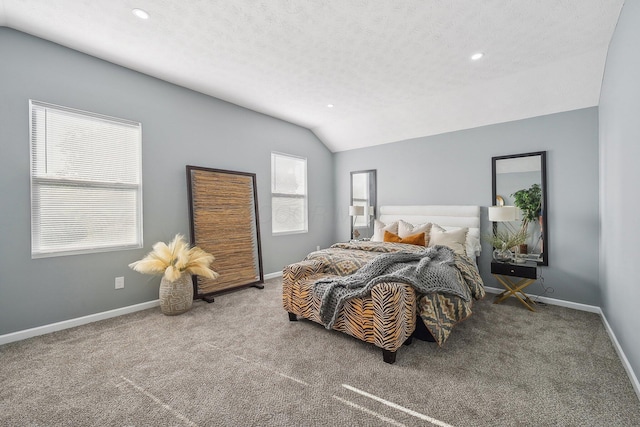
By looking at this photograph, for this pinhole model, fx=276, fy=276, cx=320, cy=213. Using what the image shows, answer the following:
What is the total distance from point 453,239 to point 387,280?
1.87m

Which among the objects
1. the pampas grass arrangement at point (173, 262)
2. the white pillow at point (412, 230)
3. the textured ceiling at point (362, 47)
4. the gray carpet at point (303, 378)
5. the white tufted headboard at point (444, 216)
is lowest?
the gray carpet at point (303, 378)

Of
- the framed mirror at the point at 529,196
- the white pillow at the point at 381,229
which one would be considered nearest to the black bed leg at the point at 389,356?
the white pillow at the point at 381,229

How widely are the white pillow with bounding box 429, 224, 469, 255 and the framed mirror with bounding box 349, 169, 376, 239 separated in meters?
1.60

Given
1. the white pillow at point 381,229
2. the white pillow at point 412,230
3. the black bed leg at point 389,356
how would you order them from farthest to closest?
1. the white pillow at point 381,229
2. the white pillow at point 412,230
3. the black bed leg at point 389,356

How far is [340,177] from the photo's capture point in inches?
228

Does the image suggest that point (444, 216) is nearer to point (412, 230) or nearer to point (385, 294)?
point (412, 230)

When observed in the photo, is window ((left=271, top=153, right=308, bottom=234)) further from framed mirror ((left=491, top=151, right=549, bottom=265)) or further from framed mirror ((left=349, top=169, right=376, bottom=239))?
framed mirror ((left=491, top=151, right=549, bottom=265))

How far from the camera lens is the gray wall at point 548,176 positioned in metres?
3.30

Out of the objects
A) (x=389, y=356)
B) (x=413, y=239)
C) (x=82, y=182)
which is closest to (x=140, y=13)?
(x=82, y=182)

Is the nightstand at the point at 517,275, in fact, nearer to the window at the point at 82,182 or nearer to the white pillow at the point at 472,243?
the white pillow at the point at 472,243

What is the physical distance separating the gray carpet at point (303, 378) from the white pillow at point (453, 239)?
3.38 feet

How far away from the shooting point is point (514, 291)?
3.42m

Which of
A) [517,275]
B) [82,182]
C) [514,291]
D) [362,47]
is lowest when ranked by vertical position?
[514,291]

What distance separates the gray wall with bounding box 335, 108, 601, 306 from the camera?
10.8 ft
